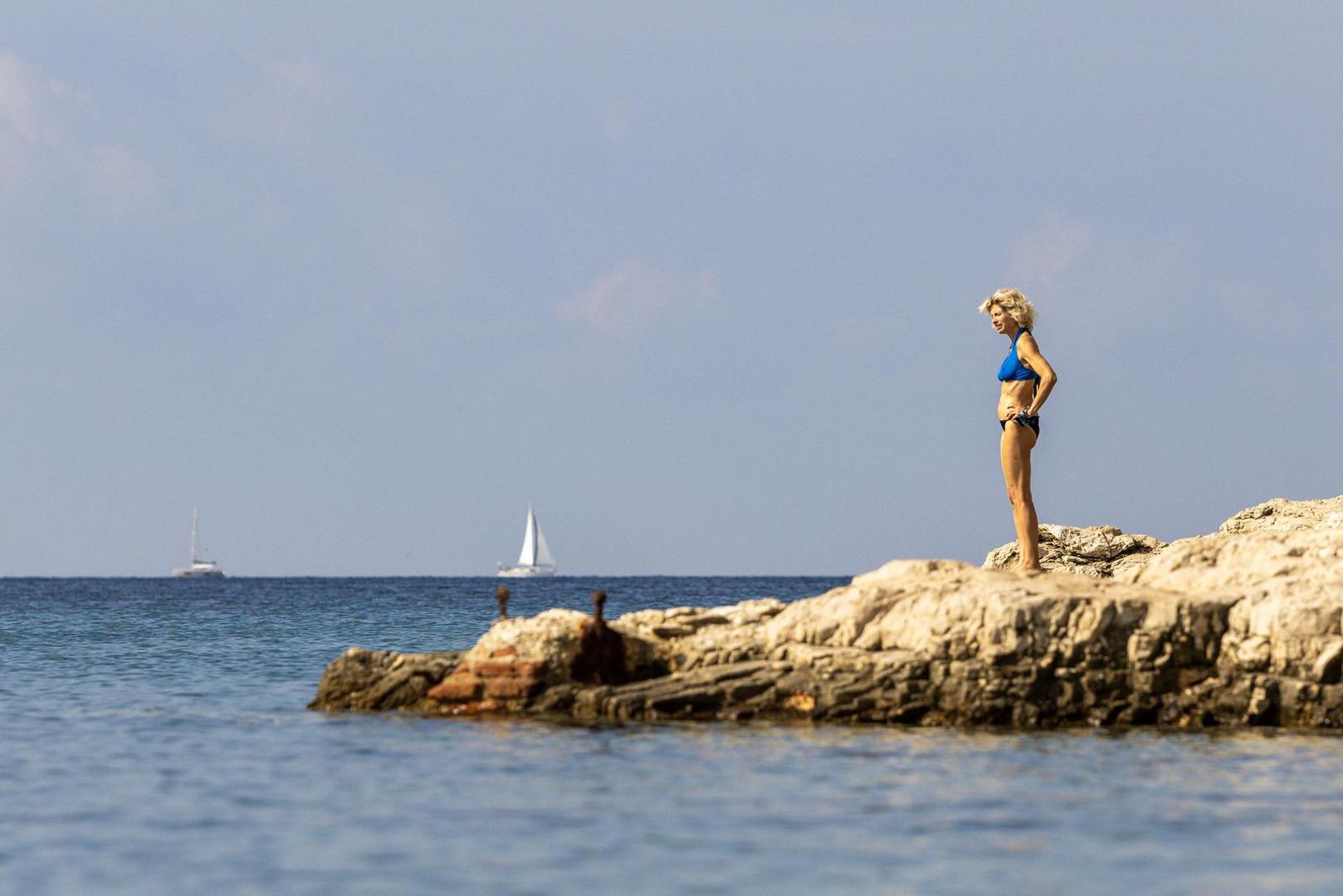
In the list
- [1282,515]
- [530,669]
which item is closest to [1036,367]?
[530,669]

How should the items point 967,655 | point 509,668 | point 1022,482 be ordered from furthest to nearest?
point 1022,482
point 509,668
point 967,655

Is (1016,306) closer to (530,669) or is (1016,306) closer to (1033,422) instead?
(1033,422)

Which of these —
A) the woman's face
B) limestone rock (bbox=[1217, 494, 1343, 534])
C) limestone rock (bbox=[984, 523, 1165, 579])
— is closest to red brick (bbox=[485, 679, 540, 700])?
the woman's face

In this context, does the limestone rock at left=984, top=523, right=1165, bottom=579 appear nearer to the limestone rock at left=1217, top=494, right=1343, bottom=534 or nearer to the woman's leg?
the limestone rock at left=1217, top=494, right=1343, bottom=534

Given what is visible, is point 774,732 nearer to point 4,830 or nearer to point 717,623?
point 717,623

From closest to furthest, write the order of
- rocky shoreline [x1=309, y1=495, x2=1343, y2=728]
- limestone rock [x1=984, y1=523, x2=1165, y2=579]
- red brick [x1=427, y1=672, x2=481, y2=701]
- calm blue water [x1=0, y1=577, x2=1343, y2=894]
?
calm blue water [x1=0, y1=577, x2=1343, y2=894], rocky shoreline [x1=309, y1=495, x2=1343, y2=728], red brick [x1=427, y1=672, x2=481, y2=701], limestone rock [x1=984, y1=523, x2=1165, y2=579]

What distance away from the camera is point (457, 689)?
19.0m

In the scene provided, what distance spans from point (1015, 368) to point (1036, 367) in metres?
0.31

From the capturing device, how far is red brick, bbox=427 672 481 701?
1895cm

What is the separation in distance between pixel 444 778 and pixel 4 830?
11.8ft

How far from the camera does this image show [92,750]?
17.5 m


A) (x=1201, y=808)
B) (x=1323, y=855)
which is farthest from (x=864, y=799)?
(x=1323, y=855)

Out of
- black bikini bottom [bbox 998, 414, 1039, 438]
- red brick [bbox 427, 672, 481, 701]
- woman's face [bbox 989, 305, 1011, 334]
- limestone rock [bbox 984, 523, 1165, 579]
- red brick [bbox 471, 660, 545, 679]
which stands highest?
woman's face [bbox 989, 305, 1011, 334]

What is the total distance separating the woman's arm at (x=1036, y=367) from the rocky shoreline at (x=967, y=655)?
6.87 feet
